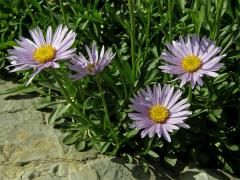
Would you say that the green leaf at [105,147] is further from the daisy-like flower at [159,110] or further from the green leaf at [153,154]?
Result: the daisy-like flower at [159,110]

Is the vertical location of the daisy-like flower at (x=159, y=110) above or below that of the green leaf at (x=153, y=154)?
above

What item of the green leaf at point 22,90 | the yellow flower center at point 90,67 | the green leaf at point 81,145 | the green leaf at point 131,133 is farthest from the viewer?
the green leaf at point 22,90

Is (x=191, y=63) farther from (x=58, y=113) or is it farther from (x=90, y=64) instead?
(x=58, y=113)

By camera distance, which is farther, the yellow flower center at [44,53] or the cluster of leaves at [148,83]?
the cluster of leaves at [148,83]

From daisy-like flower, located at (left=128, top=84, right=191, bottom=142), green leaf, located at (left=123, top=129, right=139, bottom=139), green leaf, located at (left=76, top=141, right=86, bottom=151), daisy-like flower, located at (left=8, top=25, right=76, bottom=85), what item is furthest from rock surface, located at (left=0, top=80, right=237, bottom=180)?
daisy-like flower, located at (left=8, top=25, right=76, bottom=85)

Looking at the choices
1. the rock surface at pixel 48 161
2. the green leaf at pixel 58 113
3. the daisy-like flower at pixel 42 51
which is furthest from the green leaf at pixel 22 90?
the daisy-like flower at pixel 42 51

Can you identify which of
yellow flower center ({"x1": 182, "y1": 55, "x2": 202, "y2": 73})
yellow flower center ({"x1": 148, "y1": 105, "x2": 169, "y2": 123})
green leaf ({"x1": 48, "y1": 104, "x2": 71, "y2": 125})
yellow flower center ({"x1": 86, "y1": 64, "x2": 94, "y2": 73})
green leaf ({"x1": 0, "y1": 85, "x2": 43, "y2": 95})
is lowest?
yellow flower center ({"x1": 148, "y1": 105, "x2": 169, "y2": 123})

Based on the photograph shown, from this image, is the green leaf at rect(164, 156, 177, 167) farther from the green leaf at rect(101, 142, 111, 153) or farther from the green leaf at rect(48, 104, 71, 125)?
the green leaf at rect(48, 104, 71, 125)
